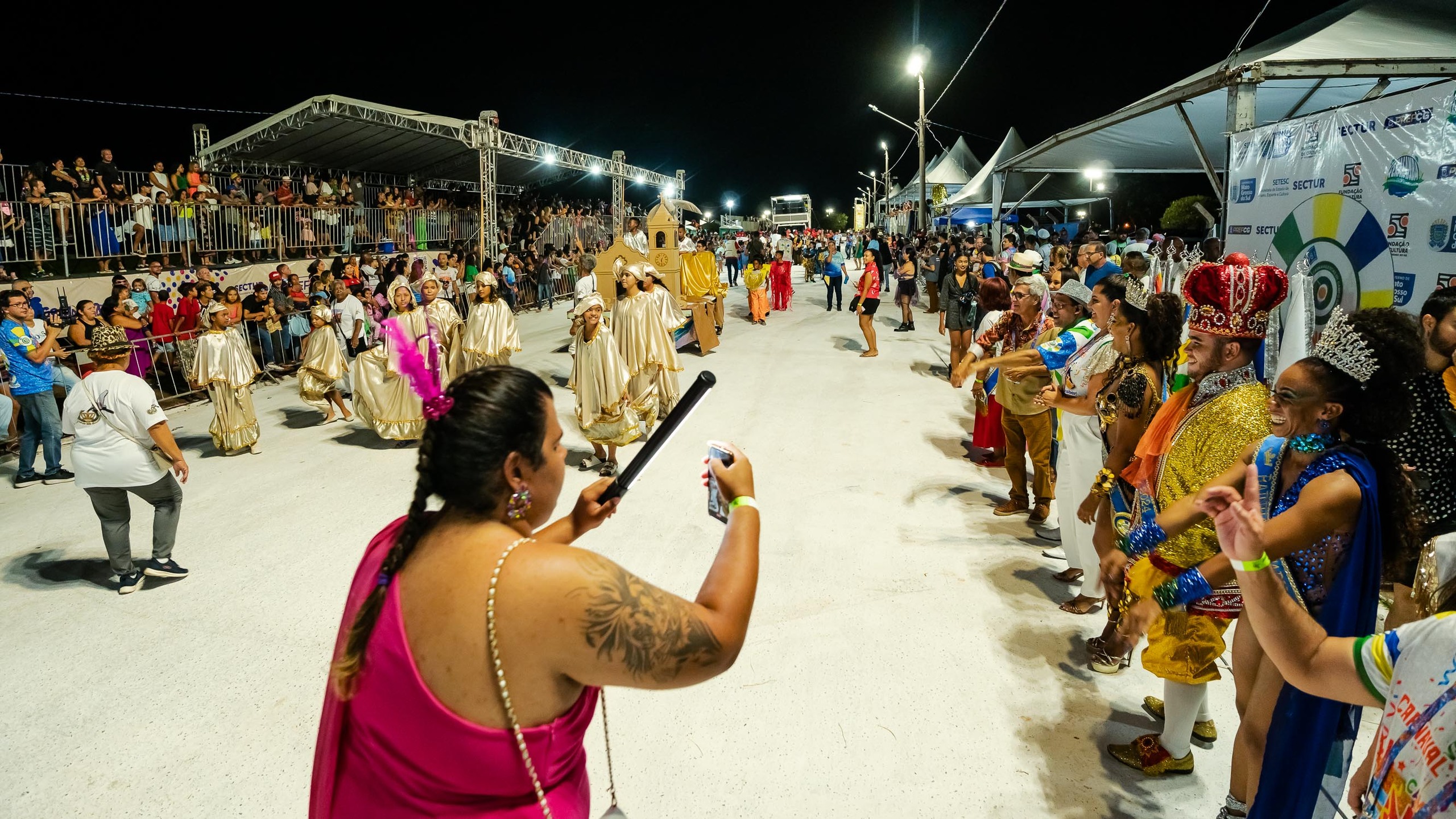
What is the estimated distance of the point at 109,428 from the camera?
A: 484 centimetres

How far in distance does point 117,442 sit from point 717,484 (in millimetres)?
4738

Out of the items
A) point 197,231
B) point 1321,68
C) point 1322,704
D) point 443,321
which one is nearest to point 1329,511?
point 1322,704

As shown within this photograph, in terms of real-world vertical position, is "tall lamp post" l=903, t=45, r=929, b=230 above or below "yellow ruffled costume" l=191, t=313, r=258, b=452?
above

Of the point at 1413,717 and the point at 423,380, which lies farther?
the point at 423,380

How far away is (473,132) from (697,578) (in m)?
15.1

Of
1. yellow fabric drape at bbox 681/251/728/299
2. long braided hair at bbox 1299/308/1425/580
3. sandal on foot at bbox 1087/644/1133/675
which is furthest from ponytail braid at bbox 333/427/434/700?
yellow fabric drape at bbox 681/251/728/299

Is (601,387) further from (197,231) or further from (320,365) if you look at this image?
(197,231)

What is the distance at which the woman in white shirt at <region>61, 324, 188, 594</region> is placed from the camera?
4.82 meters

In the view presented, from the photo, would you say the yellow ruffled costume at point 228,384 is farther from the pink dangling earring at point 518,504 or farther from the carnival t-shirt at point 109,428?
the pink dangling earring at point 518,504

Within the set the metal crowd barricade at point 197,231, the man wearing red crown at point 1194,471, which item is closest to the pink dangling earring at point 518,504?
the man wearing red crown at point 1194,471

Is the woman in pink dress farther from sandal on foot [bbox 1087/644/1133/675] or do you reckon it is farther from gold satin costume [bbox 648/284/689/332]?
gold satin costume [bbox 648/284/689/332]

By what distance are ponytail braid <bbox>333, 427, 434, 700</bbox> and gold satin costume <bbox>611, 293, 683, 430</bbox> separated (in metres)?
6.60

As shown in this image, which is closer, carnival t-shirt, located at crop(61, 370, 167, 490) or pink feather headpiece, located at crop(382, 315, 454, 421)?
pink feather headpiece, located at crop(382, 315, 454, 421)

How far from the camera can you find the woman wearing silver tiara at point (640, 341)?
8.42 meters
